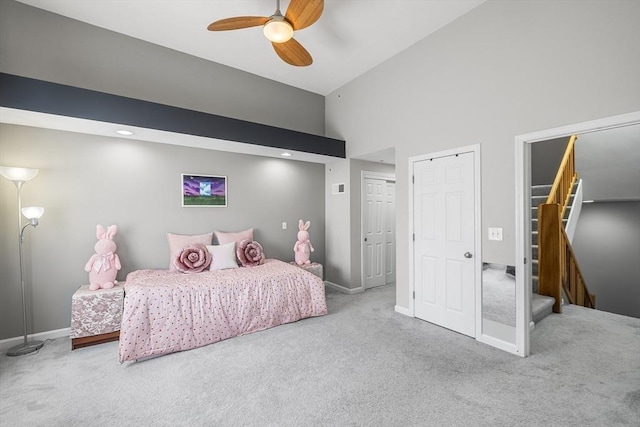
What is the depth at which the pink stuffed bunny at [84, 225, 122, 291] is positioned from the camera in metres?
3.01

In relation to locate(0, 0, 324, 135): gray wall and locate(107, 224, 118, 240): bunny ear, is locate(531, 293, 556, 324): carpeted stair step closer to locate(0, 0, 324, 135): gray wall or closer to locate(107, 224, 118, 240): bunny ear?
locate(0, 0, 324, 135): gray wall

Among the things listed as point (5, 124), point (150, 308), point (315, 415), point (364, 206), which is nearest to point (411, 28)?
point (364, 206)

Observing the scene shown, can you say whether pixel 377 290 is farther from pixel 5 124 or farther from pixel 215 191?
pixel 5 124

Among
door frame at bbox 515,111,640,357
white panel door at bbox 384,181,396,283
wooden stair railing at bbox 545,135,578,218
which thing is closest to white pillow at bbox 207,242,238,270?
white panel door at bbox 384,181,396,283

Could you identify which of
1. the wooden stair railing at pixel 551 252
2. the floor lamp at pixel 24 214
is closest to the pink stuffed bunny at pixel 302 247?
the floor lamp at pixel 24 214

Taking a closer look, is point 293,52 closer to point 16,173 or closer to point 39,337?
point 16,173

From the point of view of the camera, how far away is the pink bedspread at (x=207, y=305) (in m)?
2.60

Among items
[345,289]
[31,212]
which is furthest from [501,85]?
[31,212]

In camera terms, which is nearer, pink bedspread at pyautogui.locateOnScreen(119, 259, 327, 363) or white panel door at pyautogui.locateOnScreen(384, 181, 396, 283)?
pink bedspread at pyautogui.locateOnScreen(119, 259, 327, 363)

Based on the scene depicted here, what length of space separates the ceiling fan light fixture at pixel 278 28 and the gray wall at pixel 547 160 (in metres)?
5.38

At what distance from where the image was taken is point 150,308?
265 centimetres

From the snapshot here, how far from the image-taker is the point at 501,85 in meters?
2.74

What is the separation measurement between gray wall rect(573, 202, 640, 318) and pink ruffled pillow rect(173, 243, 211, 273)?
717 cm

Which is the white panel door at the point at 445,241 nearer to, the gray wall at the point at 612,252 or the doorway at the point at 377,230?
the doorway at the point at 377,230
